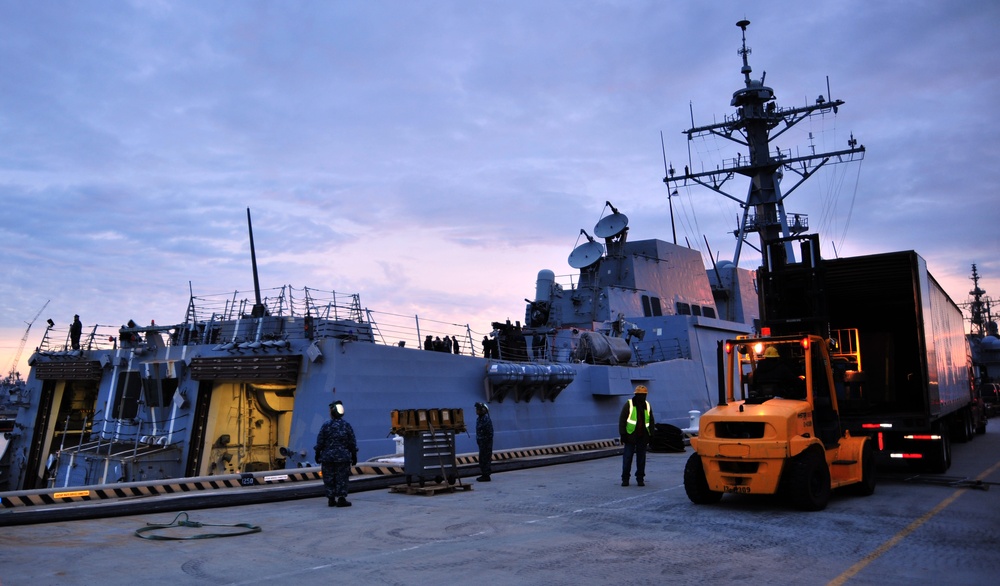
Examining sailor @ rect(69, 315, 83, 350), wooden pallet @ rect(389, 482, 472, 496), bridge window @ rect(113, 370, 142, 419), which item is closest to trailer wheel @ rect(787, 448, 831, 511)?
wooden pallet @ rect(389, 482, 472, 496)

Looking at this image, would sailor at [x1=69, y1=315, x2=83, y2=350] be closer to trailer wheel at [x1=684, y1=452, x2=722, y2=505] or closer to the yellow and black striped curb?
the yellow and black striped curb

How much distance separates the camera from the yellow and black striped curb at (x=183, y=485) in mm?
9344

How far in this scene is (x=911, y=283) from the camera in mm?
11836

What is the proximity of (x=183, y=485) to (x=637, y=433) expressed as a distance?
6868mm

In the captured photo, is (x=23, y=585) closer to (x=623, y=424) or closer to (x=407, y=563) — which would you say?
(x=407, y=563)

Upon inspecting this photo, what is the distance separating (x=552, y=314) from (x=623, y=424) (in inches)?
486

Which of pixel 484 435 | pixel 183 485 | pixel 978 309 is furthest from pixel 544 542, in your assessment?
pixel 978 309

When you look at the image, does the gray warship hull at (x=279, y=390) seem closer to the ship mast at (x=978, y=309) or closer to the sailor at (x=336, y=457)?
the sailor at (x=336, y=457)

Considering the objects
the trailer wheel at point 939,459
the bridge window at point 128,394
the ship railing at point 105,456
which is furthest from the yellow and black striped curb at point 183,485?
the trailer wheel at point 939,459

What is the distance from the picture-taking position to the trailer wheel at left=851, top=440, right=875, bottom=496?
32.9 feet

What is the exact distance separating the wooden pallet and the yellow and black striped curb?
62.3 inches

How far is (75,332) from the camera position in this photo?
18062 millimetres

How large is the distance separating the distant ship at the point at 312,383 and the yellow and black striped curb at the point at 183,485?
1062 millimetres

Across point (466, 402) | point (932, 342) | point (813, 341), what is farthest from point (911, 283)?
point (466, 402)
